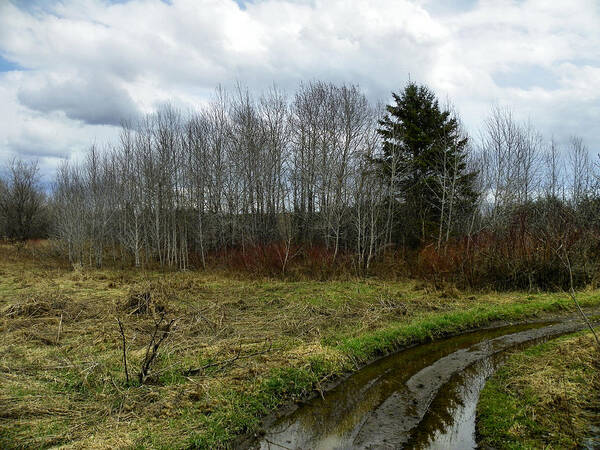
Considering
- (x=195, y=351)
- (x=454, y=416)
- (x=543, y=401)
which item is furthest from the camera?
(x=195, y=351)

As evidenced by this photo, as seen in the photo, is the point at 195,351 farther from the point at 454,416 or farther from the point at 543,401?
the point at 543,401

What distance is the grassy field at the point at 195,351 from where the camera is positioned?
15.1 ft

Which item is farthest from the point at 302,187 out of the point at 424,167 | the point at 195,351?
the point at 195,351

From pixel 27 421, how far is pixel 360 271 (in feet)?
47.2

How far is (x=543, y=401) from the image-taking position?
17.0ft

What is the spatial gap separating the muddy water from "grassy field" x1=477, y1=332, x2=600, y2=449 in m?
0.26

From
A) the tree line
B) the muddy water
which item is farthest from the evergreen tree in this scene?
the muddy water

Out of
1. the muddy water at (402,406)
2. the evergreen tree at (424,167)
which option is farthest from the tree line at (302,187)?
the muddy water at (402,406)

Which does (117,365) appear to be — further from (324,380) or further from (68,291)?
(68,291)

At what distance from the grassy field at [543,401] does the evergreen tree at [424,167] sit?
49.8 ft

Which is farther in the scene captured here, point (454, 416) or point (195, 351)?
point (195, 351)

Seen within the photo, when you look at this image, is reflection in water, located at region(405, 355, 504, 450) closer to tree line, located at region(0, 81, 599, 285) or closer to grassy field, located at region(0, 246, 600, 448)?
grassy field, located at region(0, 246, 600, 448)

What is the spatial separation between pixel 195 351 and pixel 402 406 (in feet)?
11.6

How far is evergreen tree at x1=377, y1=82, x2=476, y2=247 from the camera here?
2200 centimetres
